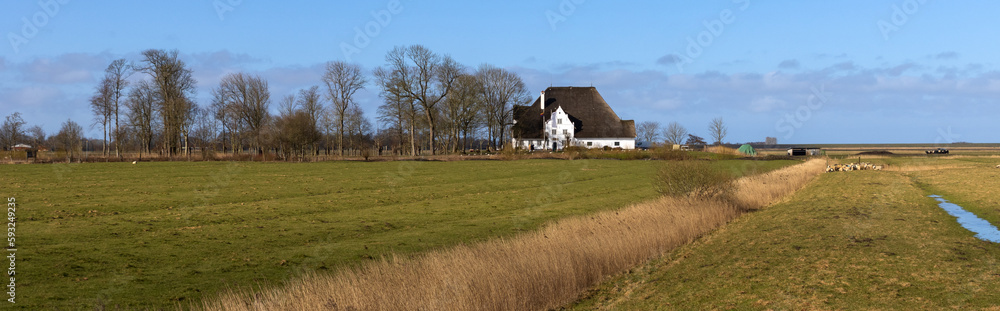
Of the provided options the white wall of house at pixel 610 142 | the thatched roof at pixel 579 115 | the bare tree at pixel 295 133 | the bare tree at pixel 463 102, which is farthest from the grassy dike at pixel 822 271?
the thatched roof at pixel 579 115

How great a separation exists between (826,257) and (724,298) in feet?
11.7

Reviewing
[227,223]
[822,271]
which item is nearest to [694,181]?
[822,271]

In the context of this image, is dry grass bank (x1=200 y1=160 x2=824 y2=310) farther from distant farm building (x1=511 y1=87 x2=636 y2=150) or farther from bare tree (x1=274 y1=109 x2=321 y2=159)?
distant farm building (x1=511 y1=87 x2=636 y2=150)

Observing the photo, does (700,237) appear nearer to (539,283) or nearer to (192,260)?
(539,283)

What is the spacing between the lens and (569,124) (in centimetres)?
8969

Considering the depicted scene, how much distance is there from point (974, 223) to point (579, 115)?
77455 mm

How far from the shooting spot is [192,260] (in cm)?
1302

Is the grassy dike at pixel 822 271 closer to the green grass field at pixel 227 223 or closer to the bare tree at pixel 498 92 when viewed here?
the green grass field at pixel 227 223

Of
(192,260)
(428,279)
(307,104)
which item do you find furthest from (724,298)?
(307,104)

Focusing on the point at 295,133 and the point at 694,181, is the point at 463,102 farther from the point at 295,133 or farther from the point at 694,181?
the point at 694,181

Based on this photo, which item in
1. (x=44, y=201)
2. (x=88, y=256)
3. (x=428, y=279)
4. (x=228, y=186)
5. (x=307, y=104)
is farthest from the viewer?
(x=307, y=104)

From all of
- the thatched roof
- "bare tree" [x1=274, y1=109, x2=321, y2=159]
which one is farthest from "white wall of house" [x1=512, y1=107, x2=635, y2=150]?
"bare tree" [x1=274, y1=109, x2=321, y2=159]

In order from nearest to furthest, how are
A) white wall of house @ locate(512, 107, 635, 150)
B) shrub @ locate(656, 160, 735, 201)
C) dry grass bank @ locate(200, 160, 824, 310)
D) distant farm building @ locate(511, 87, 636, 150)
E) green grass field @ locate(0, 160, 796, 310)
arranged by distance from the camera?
dry grass bank @ locate(200, 160, 824, 310), green grass field @ locate(0, 160, 796, 310), shrub @ locate(656, 160, 735, 201), white wall of house @ locate(512, 107, 635, 150), distant farm building @ locate(511, 87, 636, 150)

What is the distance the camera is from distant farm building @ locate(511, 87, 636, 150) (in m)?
89.2
